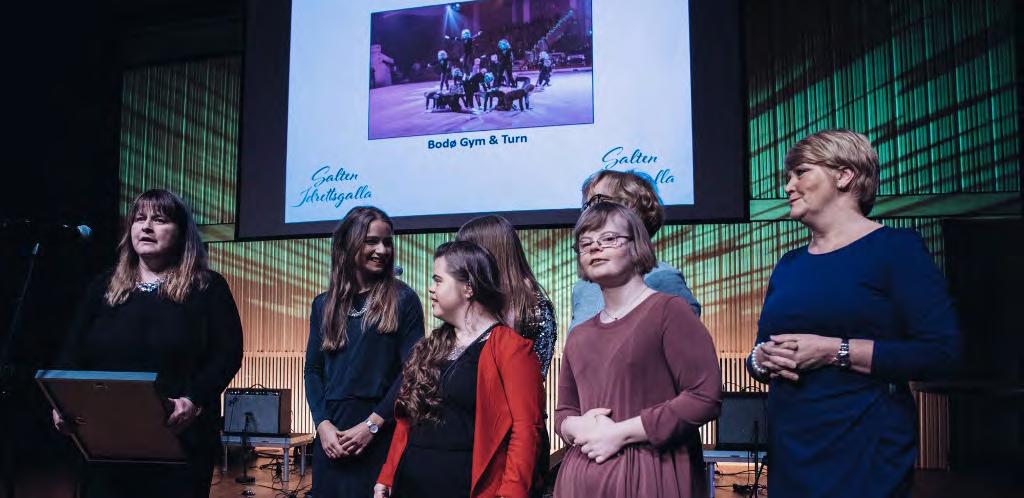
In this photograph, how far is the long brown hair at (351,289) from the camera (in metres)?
2.58

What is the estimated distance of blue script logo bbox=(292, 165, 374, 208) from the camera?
4.29 m

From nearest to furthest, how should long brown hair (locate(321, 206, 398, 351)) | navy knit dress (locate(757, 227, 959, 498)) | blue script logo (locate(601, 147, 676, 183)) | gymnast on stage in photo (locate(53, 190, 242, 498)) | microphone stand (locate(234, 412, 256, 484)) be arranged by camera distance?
navy knit dress (locate(757, 227, 959, 498)) → gymnast on stage in photo (locate(53, 190, 242, 498)) → long brown hair (locate(321, 206, 398, 351)) → blue script logo (locate(601, 147, 676, 183)) → microphone stand (locate(234, 412, 256, 484))

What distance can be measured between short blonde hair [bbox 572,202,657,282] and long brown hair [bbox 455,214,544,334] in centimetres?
45

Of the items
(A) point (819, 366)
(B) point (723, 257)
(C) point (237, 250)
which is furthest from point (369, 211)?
(C) point (237, 250)

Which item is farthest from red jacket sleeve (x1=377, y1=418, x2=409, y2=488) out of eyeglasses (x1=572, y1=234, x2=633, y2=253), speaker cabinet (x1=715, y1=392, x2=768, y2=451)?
speaker cabinet (x1=715, y1=392, x2=768, y2=451)

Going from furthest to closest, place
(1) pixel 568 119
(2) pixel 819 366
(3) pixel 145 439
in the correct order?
(1) pixel 568 119 → (3) pixel 145 439 → (2) pixel 819 366

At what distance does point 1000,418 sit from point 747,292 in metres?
2.14

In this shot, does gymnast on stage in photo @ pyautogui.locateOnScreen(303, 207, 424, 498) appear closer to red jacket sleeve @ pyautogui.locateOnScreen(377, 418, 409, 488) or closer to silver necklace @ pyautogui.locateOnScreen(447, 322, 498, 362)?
red jacket sleeve @ pyautogui.locateOnScreen(377, 418, 409, 488)

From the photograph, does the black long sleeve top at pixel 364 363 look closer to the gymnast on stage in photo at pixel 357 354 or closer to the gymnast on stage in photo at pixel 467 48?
the gymnast on stage in photo at pixel 357 354

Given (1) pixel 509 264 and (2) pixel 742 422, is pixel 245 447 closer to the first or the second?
(2) pixel 742 422

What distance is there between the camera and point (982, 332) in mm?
6301

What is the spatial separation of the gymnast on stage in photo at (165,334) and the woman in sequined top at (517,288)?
2.70ft

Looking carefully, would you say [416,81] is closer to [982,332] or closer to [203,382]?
[203,382]

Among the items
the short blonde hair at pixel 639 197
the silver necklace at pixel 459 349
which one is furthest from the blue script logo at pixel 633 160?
the silver necklace at pixel 459 349
